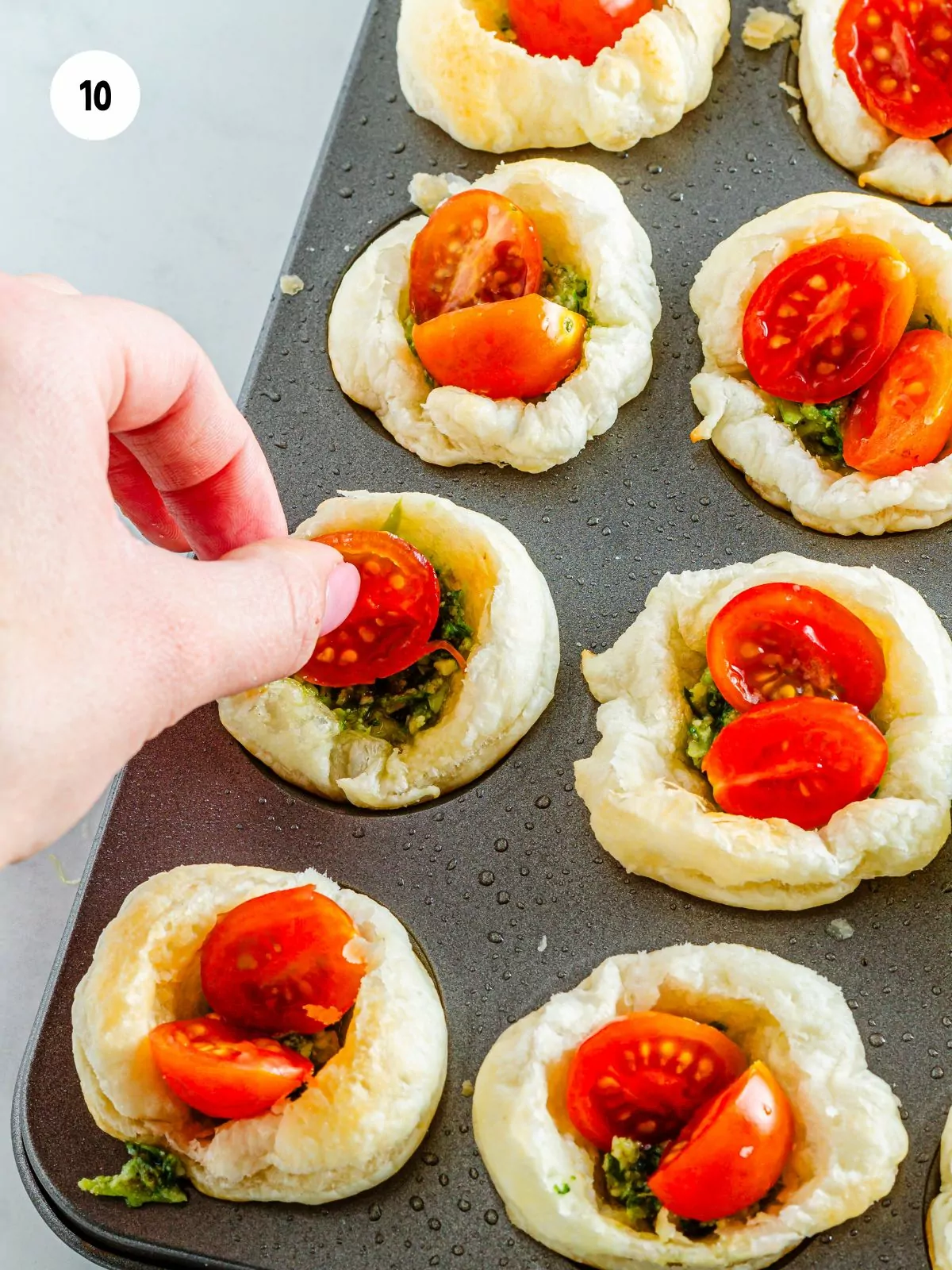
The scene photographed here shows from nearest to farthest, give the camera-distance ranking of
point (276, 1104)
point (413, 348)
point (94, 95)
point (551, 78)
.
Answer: point (276, 1104) < point (413, 348) < point (551, 78) < point (94, 95)

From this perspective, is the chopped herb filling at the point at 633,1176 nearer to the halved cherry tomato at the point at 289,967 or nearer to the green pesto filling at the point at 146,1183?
the halved cherry tomato at the point at 289,967

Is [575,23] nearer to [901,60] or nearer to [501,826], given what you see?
[901,60]

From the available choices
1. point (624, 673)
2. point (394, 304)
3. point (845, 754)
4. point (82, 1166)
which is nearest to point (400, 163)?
point (394, 304)

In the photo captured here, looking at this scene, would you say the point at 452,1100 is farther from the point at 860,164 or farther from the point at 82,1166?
the point at 860,164

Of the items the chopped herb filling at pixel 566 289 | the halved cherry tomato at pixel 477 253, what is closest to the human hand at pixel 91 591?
the halved cherry tomato at pixel 477 253

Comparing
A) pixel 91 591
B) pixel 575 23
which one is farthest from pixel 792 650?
pixel 575 23
